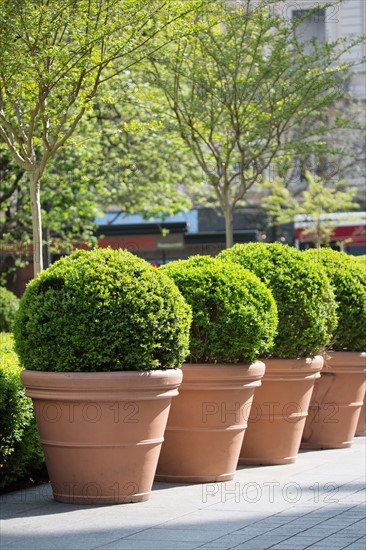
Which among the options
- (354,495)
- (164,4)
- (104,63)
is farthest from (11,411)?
(164,4)

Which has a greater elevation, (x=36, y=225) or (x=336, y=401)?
(x=36, y=225)

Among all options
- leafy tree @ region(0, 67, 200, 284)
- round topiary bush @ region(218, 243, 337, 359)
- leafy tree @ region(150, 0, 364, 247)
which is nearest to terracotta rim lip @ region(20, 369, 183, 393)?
round topiary bush @ region(218, 243, 337, 359)

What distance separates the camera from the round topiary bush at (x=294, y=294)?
856cm

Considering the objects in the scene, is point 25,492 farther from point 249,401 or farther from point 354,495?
point 354,495

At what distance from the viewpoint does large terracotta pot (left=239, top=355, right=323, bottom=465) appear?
28.0 feet

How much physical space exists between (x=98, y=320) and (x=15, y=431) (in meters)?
1.09

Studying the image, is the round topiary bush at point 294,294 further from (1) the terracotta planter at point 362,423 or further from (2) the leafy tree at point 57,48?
(1) the terracotta planter at point 362,423

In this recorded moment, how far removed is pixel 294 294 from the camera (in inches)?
338

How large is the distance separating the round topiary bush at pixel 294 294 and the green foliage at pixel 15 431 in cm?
225

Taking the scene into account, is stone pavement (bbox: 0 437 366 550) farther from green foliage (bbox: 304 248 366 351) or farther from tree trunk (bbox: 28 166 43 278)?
tree trunk (bbox: 28 166 43 278)

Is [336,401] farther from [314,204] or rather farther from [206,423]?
[314,204]

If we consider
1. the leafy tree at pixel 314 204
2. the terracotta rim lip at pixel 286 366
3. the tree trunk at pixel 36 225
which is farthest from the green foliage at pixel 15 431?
the leafy tree at pixel 314 204

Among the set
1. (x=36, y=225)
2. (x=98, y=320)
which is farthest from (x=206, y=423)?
(x=36, y=225)

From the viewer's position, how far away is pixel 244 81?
14.8 metres
